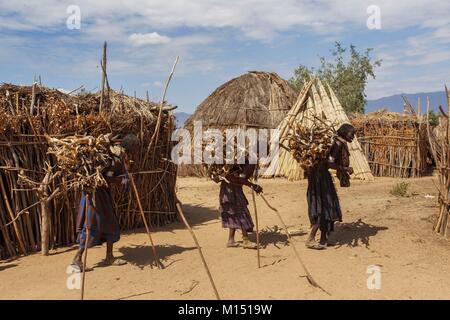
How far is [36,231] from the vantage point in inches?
239

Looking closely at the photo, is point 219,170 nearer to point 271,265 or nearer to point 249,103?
point 271,265

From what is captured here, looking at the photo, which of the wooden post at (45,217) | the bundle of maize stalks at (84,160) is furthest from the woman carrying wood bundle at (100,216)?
the wooden post at (45,217)

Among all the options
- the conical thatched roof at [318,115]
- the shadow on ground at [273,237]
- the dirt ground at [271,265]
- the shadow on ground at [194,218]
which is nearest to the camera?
the dirt ground at [271,265]

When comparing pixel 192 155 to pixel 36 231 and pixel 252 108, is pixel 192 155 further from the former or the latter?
pixel 36 231

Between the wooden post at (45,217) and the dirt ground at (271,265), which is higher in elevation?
the wooden post at (45,217)

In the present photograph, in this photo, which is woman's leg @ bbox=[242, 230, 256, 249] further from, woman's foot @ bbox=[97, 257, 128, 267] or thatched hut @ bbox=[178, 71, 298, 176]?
thatched hut @ bbox=[178, 71, 298, 176]

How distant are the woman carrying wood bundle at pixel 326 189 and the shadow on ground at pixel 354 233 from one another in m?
0.41

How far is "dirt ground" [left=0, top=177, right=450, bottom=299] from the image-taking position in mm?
4387

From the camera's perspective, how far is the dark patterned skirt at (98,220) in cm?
511

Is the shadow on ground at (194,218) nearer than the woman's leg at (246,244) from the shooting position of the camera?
No

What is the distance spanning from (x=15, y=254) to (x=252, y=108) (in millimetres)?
10069

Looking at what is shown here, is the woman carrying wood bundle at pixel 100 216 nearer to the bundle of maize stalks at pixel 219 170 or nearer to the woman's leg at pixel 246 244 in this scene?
the bundle of maize stalks at pixel 219 170

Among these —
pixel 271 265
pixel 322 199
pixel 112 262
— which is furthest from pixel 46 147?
pixel 322 199
